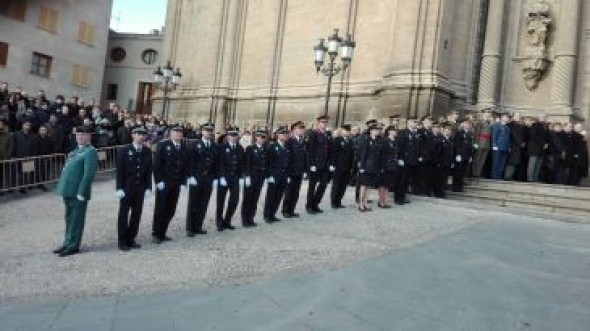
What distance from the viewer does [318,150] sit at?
46.4ft

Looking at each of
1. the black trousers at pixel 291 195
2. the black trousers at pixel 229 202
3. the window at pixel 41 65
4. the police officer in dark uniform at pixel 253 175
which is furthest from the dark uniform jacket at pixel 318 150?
the window at pixel 41 65

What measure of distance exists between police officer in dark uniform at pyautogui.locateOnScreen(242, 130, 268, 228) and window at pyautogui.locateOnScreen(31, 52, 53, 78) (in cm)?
3074

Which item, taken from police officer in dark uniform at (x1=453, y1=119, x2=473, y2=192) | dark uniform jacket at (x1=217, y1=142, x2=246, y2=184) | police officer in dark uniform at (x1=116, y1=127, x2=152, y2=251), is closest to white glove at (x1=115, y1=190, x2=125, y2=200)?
police officer in dark uniform at (x1=116, y1=127, x2=152, y2=251)

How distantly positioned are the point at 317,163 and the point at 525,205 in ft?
17.2

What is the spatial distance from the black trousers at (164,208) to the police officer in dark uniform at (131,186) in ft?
1.35

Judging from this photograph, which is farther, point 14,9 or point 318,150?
point 14,9

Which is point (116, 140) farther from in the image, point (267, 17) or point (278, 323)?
point (278, 323)

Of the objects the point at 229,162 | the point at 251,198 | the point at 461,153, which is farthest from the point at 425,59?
the point at 229,162

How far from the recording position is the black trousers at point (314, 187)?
13.9m

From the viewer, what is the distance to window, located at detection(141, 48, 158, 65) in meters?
46.0

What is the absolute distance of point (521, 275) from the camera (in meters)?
8.69

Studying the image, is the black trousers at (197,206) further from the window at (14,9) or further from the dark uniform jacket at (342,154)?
the window at (14,9)

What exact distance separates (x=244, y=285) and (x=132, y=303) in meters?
1.39

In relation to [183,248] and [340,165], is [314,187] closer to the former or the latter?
[340,165]
